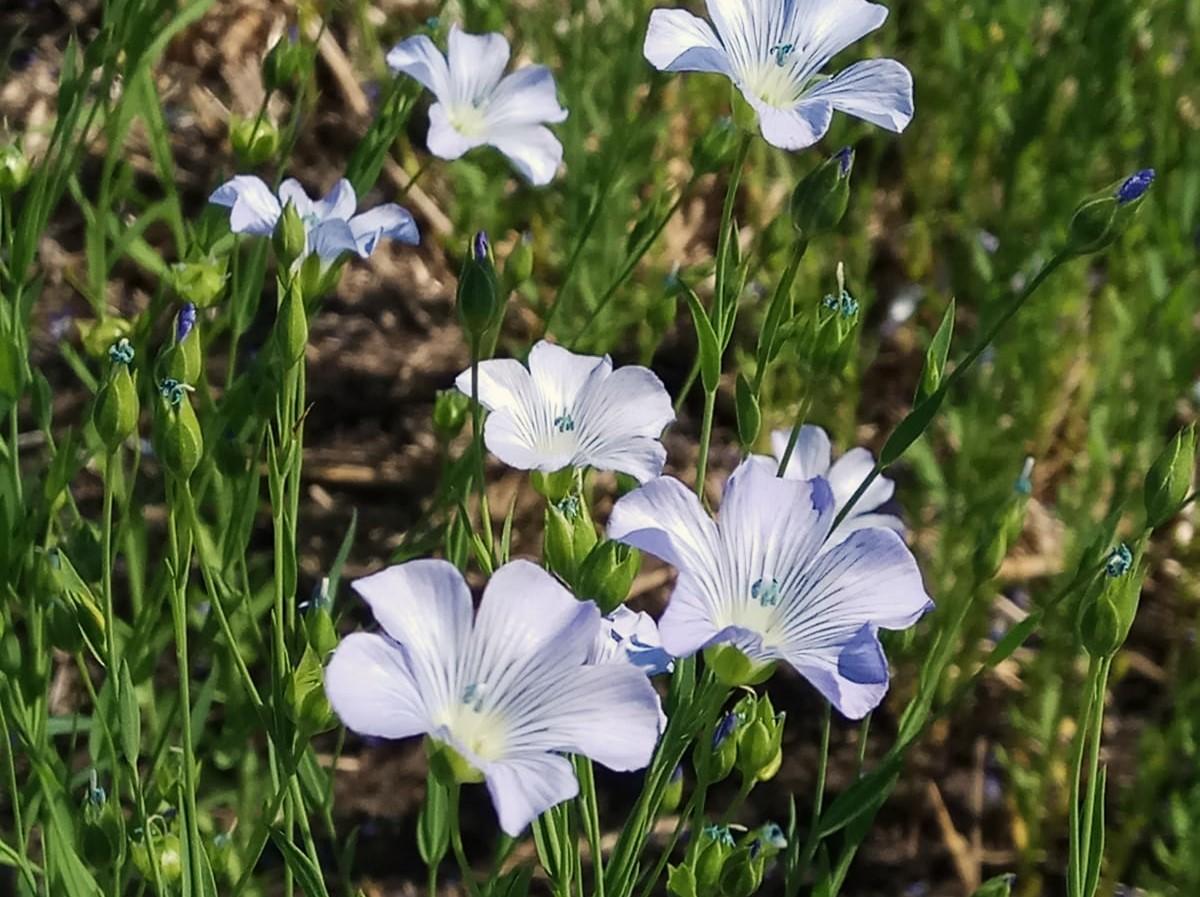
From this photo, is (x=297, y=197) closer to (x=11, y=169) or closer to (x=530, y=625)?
(x=11, y=169)

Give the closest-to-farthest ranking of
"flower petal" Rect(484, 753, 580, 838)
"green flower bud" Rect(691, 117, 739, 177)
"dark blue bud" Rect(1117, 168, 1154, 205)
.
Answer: "flower petal" Rect(484, 753, 580, 838)
"dark blue bud" Rect(1117, 168, 1154, 205)
"green flower bud" Rect(691, 117, 739, 177)

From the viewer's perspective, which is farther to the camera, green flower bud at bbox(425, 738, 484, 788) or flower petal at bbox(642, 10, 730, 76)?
flower petal at bbox(642, 10, 730, 76)

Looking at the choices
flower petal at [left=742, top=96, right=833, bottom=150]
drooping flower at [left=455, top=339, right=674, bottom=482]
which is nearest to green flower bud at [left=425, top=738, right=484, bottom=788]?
drooping flower at [left=455, top=339, right=674, bottom=482]

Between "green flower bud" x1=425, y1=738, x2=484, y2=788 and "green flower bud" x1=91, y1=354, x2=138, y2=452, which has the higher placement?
"green flower bud" x1=91, y1=354, x2=138, y2=452

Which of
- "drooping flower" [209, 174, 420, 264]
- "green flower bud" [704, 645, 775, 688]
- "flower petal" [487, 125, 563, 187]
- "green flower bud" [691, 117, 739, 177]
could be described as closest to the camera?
"green flower bud" [704, 645, 775, 688]

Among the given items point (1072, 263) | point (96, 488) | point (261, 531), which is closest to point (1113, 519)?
point (1072, 263)

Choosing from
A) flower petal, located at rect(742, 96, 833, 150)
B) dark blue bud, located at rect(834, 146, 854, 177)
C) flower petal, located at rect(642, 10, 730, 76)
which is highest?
flower petal, located at rect(642, 10, 730, 76)

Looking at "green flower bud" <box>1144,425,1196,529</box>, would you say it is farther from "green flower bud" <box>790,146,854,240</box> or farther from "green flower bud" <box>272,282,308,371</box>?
"green flower bud" <box>272,282,308,371</box>
